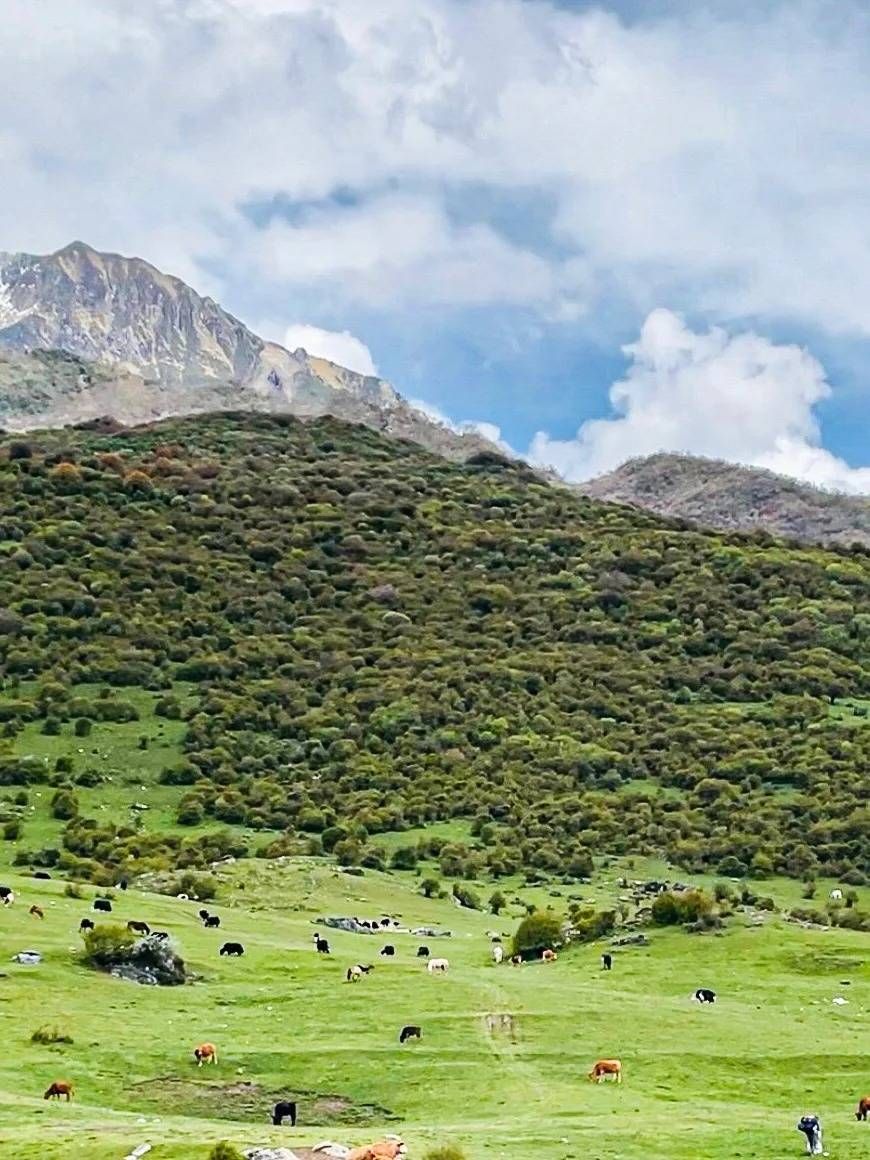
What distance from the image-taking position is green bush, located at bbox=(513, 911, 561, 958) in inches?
2389

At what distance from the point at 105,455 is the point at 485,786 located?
96598mm

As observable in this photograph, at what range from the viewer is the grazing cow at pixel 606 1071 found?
36.3 m

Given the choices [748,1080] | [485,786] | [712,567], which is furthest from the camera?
[712,567]

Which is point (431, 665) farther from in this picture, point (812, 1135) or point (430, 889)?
point (812, 1135)

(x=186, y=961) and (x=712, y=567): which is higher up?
(x=712, y=567)

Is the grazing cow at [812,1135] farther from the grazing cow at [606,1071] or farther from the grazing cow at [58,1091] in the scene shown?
the grazing cow at [58,1091]

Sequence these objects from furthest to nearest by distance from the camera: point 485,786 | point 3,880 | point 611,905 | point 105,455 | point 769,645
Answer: point 105,455, point 769,645, point 485,786, point 611,905, point 3,880

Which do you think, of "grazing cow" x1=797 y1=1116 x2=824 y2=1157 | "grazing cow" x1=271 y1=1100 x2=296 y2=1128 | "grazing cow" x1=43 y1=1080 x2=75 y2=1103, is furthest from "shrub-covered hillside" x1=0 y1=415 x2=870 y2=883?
"grazing cow" x1=797 y1=1116 x2=824 y2=1157

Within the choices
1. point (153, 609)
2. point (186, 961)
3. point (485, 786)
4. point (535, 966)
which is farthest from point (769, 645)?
point (186, 961)

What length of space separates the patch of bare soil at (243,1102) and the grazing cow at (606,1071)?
19.2 ft

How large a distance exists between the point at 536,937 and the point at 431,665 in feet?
251

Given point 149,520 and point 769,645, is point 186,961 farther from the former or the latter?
point 149,520

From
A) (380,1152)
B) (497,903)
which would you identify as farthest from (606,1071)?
(497,903)

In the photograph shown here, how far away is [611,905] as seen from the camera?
258ft
